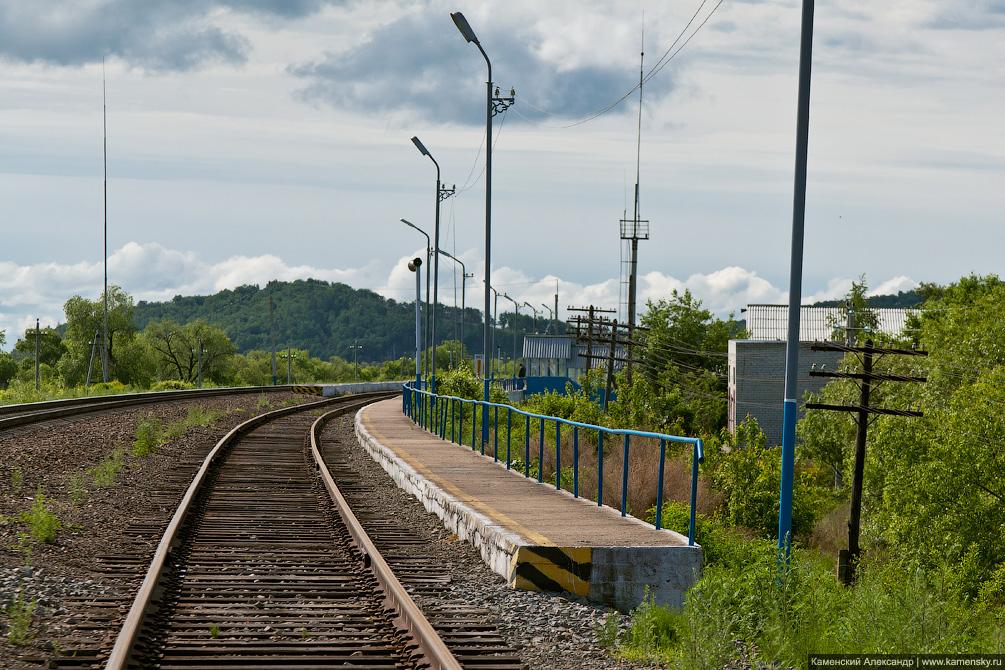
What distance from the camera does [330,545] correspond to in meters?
10.4

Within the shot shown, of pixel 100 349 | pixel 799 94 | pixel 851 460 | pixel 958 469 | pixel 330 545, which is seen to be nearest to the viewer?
pixel 799 94

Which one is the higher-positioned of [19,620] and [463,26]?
[463,26]

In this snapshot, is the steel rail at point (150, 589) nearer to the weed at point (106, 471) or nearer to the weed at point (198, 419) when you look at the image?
the weed at point (106, 471)

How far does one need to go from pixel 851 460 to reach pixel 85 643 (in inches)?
1435

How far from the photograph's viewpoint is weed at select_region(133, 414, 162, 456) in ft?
64.5

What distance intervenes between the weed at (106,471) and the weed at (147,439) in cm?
168

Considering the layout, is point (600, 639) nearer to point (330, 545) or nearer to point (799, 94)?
point (330, 545)

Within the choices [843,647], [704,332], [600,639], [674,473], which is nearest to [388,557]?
[600,639]

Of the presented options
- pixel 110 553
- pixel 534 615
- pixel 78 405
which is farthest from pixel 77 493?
pixel 78 405

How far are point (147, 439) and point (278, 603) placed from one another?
14203 millimetres

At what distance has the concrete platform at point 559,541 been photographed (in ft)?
26.9

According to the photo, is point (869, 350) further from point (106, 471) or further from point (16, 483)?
point (16, 483)

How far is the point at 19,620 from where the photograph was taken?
6793 millimetres

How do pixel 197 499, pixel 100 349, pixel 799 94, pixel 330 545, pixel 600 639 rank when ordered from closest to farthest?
pixel 600 639 → pixel 799 94 → pixel 330 545 → pixel 197 499 → pixel 100 349
